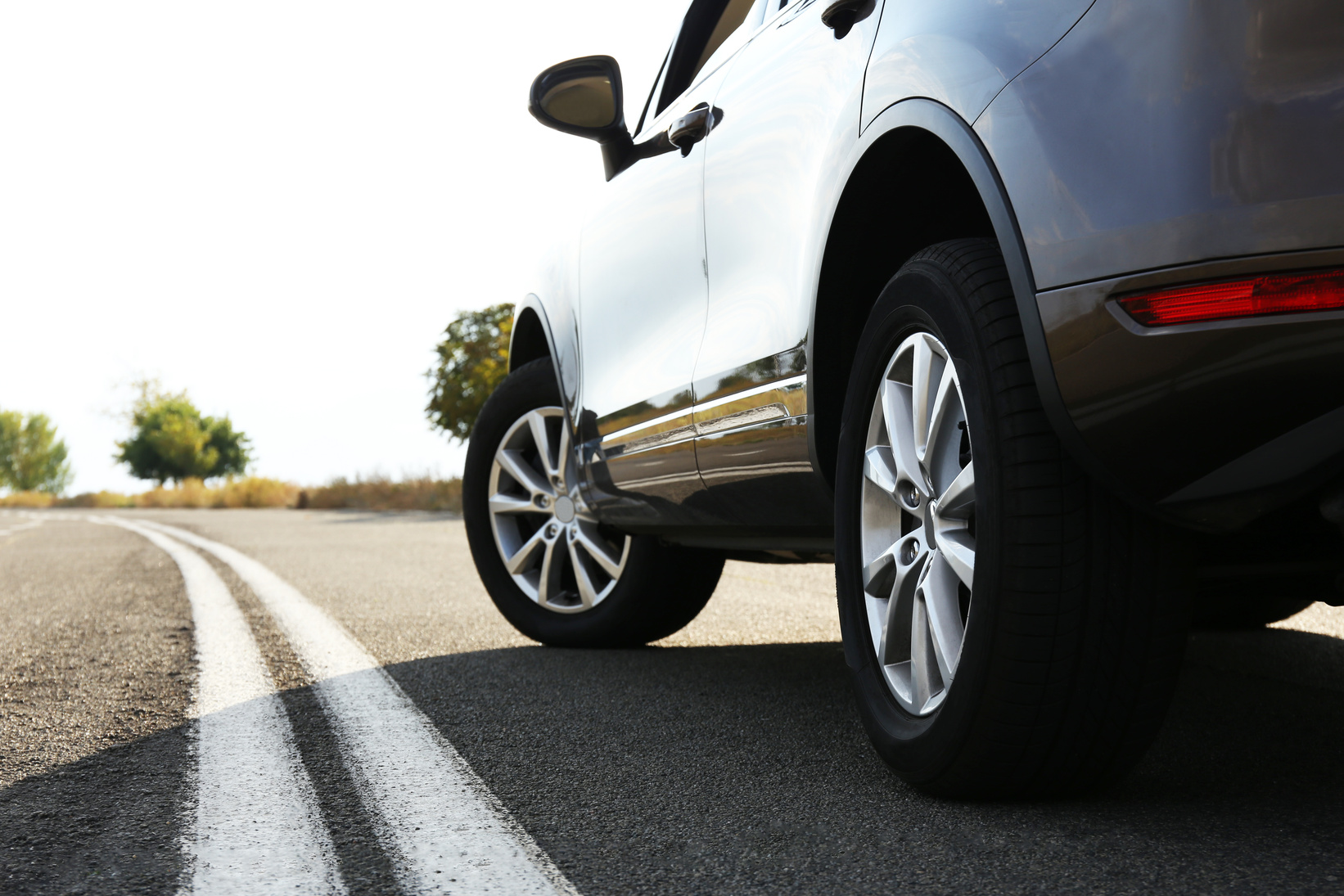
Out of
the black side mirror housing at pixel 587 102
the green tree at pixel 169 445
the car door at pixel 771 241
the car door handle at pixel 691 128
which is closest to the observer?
the car door at pixel 771 241

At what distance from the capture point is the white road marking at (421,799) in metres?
1.61

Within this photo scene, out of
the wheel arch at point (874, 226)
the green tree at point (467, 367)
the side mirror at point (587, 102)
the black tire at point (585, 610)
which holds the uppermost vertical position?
the green tree at point (467, 367)

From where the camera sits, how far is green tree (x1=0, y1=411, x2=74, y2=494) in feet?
286

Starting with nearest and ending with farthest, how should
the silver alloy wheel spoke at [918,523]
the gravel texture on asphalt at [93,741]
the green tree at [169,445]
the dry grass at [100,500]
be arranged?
the gravel texture on asphalt at [93,741], the silver alloy wheel spoke at [918,523], the dry grass at [100,500], the green tree at [169,445]

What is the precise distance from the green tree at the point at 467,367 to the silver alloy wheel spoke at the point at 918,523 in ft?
81.7

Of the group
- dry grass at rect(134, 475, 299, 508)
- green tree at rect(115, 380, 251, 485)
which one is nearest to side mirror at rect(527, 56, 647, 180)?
dry grass at rect(134, 475, 299, 508)

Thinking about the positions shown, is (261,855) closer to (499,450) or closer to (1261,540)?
(1261,540)

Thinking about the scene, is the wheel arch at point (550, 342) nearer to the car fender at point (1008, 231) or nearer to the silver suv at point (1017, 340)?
the silver suv at point (1017, 340)

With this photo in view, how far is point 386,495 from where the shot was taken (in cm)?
2753

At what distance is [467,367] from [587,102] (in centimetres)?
2420

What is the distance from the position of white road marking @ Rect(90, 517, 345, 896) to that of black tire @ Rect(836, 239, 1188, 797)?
983 millimetres

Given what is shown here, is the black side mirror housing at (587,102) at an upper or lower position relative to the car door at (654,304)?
upper

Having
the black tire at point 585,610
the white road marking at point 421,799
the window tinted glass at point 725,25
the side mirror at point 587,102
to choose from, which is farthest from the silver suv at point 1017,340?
the black tire at point 585,610

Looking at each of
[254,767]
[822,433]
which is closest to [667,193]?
[822,433]
